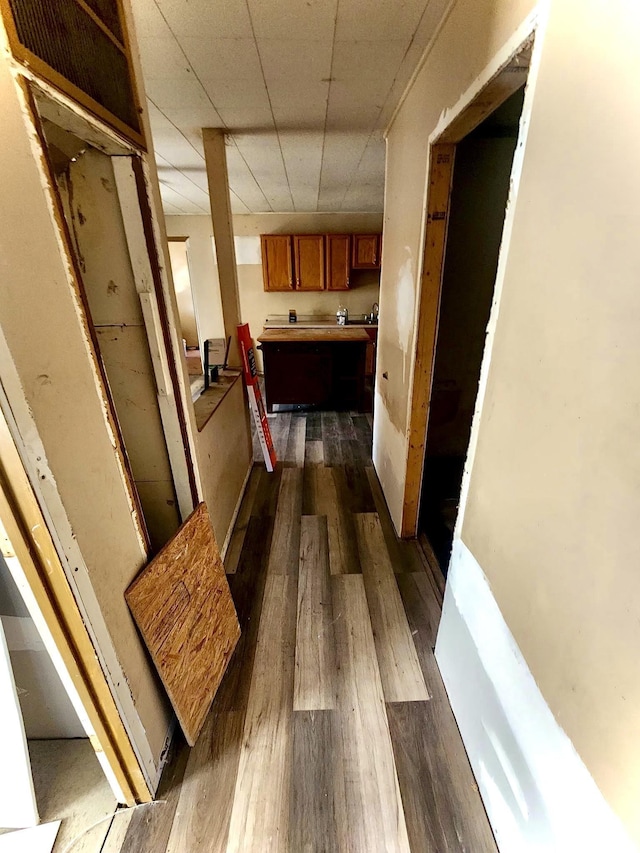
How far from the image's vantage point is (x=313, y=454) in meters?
3.57

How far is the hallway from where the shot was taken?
1147mm

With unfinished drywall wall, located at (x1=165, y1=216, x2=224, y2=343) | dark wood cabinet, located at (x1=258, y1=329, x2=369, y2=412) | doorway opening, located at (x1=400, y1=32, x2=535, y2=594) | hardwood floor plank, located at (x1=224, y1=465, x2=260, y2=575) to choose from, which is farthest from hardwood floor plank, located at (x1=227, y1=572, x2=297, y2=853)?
unfinished drywall wall, located at (x1=165, y1=216, x2=224, y2=343)

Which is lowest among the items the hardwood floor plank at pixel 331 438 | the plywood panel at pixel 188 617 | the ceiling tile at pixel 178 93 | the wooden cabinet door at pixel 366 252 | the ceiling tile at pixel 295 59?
the hardwood floor plank at pixel 331 438

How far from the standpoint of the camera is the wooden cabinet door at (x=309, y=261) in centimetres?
546

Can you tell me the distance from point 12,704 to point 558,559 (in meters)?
1.46

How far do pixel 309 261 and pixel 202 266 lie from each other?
1687 millimetres

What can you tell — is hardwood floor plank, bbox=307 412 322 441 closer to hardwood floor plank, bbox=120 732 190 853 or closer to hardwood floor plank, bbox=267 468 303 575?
hardwood floor plank, bbox=267 468 303 575

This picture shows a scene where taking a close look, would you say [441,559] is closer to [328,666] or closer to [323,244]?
[328,666]

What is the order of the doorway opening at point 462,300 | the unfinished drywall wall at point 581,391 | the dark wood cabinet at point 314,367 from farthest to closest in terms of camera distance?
the dark wood cabinet at point 314,367, the doorway opening at point 462,300, the unfinished drywall wall at point 581,391

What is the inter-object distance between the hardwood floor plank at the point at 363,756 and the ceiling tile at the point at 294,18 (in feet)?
8.19

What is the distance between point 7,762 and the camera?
1084 millimetres

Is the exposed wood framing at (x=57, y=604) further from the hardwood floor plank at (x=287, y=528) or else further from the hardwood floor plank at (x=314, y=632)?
the hardwood floor plank at (x=287, y=528)

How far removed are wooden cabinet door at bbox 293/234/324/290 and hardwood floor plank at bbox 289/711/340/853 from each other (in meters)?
5.35

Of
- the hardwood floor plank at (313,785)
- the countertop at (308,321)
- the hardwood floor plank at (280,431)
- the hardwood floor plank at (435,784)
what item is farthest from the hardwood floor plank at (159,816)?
the countertop at (308,321)
